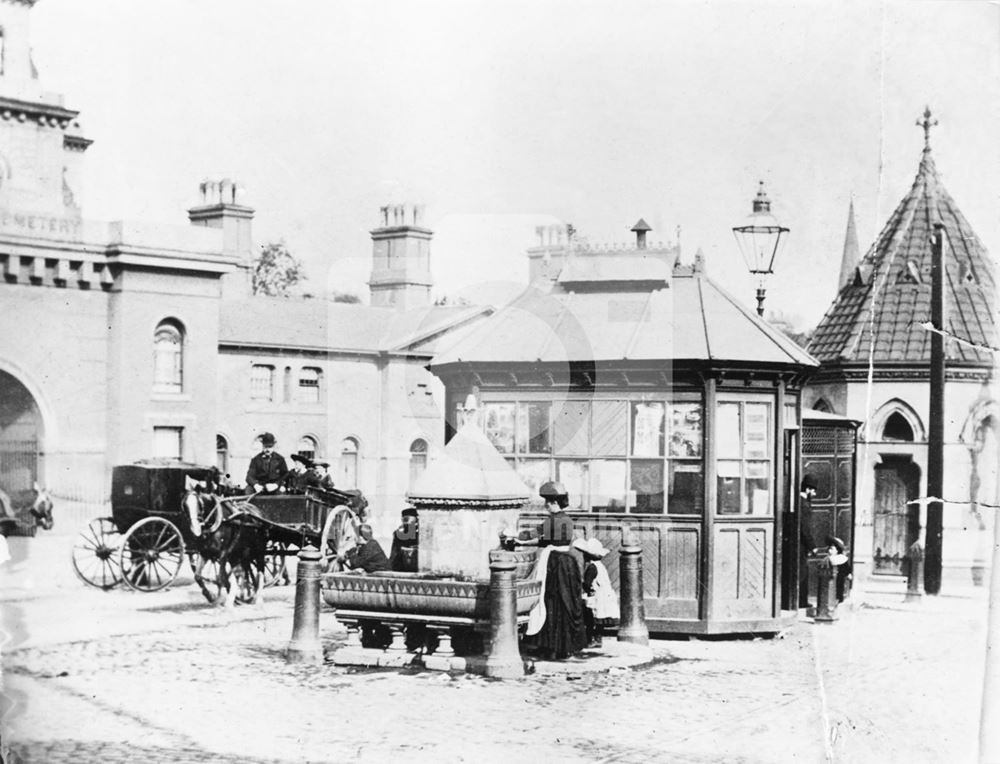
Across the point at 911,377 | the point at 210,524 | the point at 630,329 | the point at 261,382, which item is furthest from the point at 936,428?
the point at 261,382

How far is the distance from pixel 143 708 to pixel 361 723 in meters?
1.64

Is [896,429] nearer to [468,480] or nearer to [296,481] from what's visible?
[296,481]

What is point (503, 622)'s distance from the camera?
1127 cm

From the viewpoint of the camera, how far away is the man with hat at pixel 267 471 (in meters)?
16.5

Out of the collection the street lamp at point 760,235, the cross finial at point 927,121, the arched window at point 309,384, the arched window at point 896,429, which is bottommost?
the arched window at point 896,429

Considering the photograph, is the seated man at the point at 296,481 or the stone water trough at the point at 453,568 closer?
the stone water trough at the point at 453,568

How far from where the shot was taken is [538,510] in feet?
48.9

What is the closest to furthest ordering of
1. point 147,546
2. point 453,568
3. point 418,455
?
point 453,568, point 147,546, point 418,455

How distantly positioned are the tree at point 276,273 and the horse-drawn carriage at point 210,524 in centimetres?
2626

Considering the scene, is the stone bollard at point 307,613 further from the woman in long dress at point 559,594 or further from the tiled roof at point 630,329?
the tiled roof at point 630,329

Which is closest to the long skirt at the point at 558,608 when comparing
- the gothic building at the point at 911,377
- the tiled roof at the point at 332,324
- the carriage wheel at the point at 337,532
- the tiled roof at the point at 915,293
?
the carriage wheel at the point at 337,532

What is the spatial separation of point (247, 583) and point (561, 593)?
5.85 meters

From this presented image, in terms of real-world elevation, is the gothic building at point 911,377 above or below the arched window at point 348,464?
above

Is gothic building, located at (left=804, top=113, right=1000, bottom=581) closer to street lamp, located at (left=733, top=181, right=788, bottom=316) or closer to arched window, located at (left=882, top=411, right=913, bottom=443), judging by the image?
arched window, located at (left=882, top=411, right=913, bottom=443)
